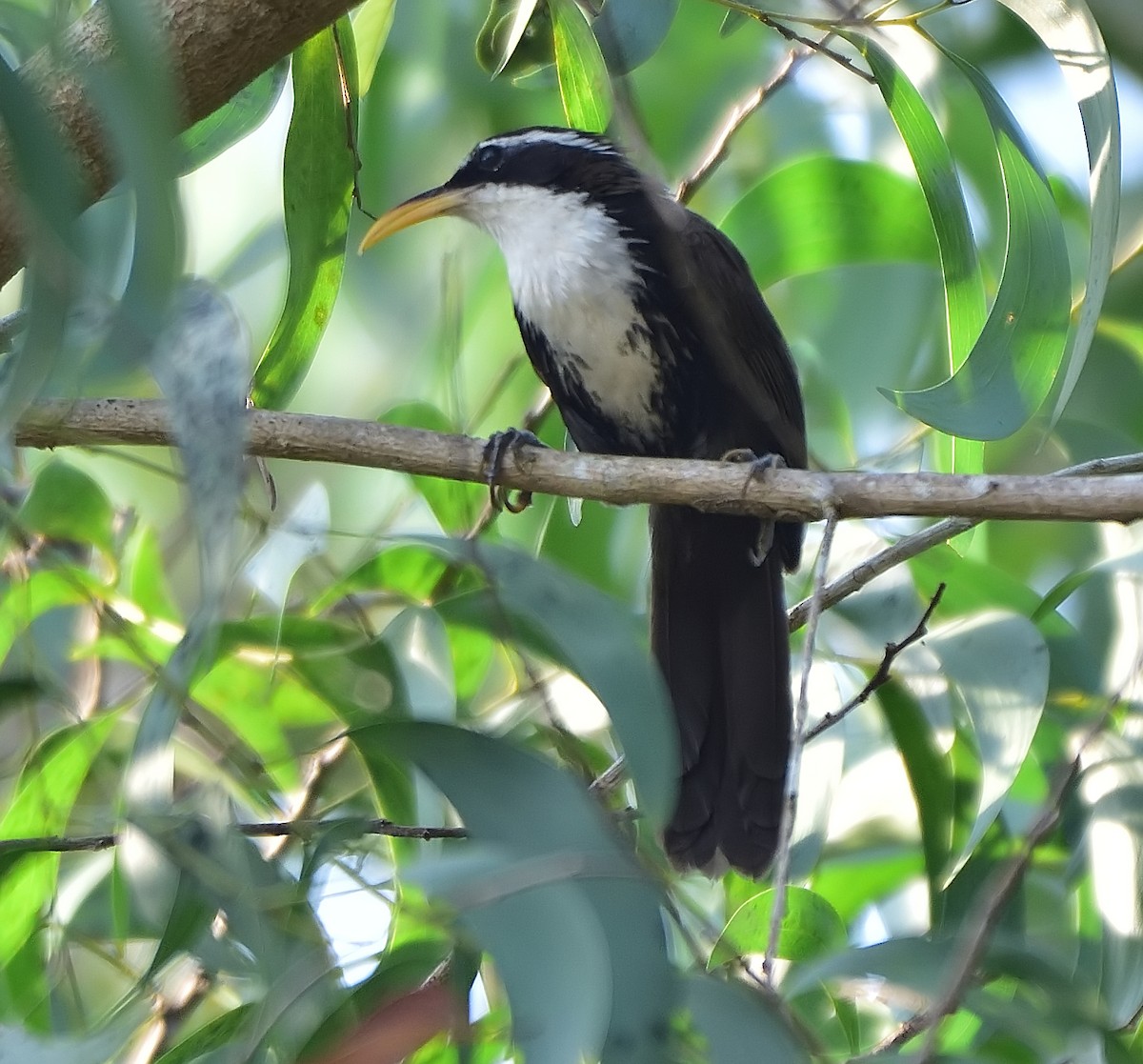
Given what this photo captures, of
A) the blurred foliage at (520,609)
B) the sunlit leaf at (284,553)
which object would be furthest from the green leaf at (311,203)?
the sunlit leaf at (284,553)

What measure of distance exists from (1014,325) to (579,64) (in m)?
0.73

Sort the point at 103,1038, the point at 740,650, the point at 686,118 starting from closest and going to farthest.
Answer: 1. the point at 103,1038
2. the point at 740,650
3. the point at 686,118

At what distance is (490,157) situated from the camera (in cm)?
284

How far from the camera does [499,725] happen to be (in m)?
2.31

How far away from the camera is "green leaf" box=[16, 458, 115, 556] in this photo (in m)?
2.30

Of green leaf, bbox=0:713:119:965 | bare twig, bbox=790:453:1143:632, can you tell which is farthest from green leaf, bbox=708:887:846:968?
green leaf, bbox=0:713:119:965

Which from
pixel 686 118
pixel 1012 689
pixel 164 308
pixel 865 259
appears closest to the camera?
pixel 164 308

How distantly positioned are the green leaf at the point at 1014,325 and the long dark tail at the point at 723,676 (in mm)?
945

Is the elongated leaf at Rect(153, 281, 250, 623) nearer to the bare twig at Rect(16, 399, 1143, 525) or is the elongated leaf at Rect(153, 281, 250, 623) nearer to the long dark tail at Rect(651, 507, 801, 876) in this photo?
the bare twig at Rect(16, 399, 1143, 525)

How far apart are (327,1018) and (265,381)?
1.01 m

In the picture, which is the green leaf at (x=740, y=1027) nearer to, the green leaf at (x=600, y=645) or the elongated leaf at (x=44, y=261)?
the green leaf at (x=600, y=645)

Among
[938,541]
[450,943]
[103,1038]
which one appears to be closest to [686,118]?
[938,541]

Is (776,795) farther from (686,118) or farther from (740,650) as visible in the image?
(686,118)

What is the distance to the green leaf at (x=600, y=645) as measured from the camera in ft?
4.51
